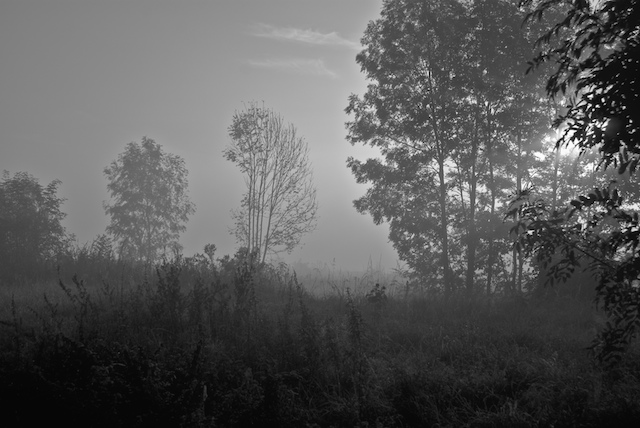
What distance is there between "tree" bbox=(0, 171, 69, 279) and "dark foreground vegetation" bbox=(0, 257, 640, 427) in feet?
48.8

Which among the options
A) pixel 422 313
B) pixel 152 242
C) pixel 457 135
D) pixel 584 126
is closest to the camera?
pixel 584 126

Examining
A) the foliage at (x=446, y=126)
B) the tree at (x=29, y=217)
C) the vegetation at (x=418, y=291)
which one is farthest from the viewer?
the tree at (x=29, y=217)

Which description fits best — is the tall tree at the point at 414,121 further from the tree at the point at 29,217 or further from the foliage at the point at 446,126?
the tree at the point at 29,217

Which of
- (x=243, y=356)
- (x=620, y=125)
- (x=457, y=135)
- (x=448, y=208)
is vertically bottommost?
(x=243, y=356)

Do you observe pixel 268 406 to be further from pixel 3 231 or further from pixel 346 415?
pixel 3 231

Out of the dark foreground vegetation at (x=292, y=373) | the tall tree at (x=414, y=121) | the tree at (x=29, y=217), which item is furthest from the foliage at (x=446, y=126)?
the tree at (x=29, y=217)

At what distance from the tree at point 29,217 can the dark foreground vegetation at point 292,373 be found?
585 inches

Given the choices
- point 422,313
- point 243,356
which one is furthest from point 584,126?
point 422,313

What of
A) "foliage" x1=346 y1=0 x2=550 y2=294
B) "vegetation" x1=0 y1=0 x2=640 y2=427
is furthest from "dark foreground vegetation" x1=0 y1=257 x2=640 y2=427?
"foliage" x1=346 y1=0 x2=550 y2=294

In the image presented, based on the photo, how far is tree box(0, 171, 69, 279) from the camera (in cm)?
2173

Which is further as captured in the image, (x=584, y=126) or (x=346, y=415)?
(x=346, y=415)

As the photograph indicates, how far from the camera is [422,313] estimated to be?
9.78 meters

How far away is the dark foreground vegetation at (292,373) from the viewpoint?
181 inches

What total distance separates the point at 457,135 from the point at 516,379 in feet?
39.0
